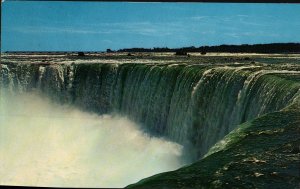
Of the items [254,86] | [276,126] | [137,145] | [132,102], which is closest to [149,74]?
[132,102]

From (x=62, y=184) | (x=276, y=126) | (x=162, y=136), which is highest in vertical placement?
(x=276, y=126)

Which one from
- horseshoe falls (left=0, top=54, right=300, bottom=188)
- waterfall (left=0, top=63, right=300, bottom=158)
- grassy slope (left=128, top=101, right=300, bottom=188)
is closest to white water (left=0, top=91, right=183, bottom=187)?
horseshoe falls (left=0, top=54, right=300, bottom=188)

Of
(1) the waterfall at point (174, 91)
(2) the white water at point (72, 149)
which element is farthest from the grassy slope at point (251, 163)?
(2) the white water at point (72, 149)

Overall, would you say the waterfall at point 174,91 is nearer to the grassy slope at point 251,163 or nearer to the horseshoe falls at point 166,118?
the horseshoe falls at point 166,118

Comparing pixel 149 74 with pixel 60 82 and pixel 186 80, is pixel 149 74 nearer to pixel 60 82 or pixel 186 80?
pixel 186 80

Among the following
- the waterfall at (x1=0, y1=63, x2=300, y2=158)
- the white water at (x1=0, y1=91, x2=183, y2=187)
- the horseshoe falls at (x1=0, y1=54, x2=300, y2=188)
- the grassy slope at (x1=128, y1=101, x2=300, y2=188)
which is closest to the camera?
the grassy slope at (x1=128, y1=101, x2=300, y2=188)

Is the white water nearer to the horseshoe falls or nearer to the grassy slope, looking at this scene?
the horseshoe falls
